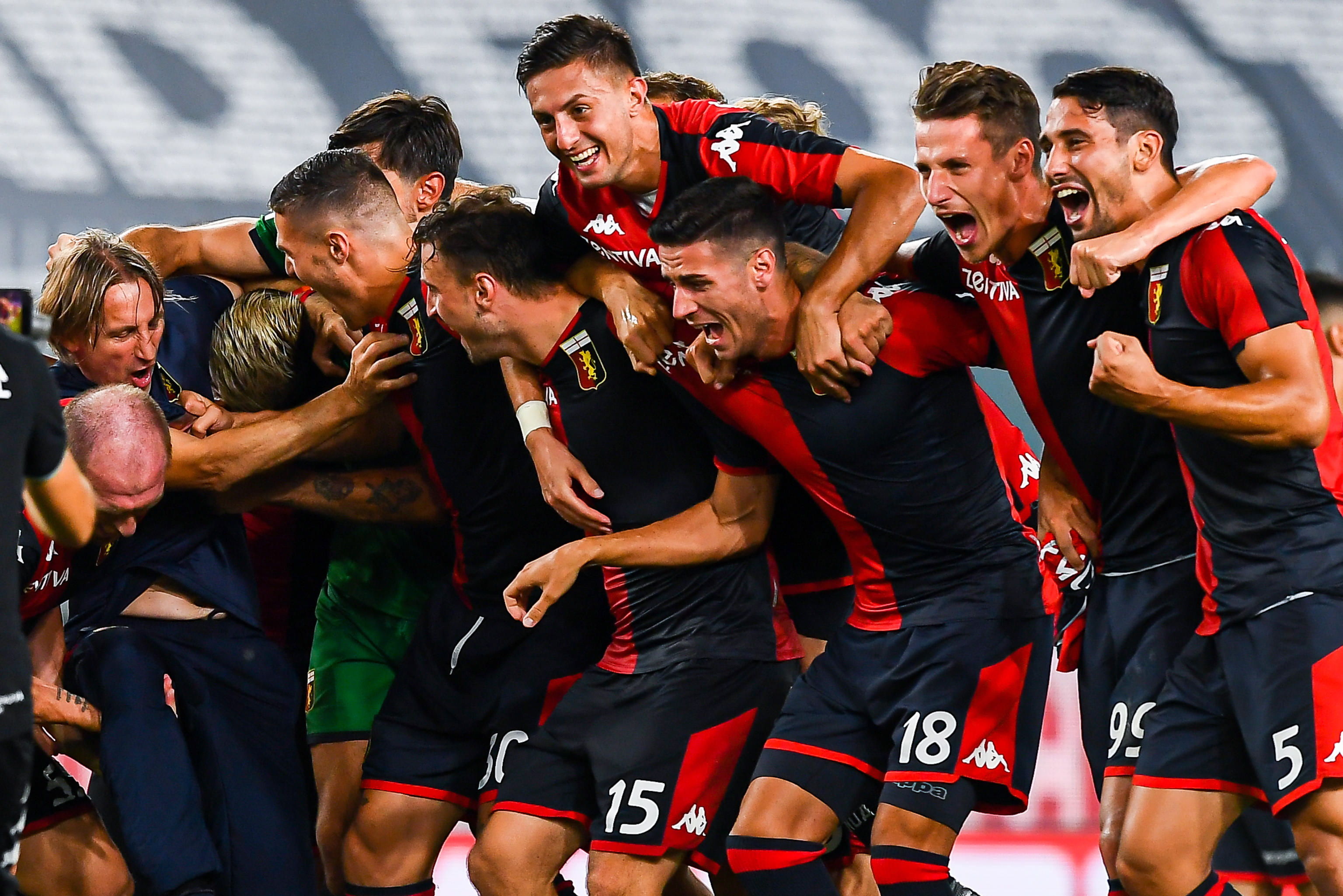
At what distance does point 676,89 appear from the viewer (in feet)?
18.3

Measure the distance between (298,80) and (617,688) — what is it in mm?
6337

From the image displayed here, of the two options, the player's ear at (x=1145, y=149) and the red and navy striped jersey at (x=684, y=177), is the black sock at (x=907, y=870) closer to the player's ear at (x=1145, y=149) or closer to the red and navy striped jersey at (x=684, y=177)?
the red and navy striped jersey at (x=684, y=177)

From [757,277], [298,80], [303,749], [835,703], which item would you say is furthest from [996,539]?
[298,80]

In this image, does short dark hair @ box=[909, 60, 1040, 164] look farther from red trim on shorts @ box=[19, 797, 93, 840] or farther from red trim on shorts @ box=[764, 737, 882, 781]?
red trim on shorts @ box=[19, 797, 93, 840]

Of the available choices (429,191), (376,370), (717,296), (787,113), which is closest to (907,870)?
(717,296)

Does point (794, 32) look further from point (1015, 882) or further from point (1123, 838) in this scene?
point (1123, 838)

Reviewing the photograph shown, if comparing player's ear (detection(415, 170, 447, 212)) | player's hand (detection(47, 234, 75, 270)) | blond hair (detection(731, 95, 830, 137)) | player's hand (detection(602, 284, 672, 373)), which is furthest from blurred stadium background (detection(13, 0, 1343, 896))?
player's hand (detection(602, 284, 672, 373))

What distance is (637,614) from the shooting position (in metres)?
4.38

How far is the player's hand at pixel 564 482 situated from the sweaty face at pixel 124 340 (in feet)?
3.90

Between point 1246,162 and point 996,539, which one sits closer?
point 1246,162

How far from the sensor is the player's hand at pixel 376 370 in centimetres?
461

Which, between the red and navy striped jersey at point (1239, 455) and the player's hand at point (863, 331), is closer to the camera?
the red and navy striped jersey at point (1239, 455)

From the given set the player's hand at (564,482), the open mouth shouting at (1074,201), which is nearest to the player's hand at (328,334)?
the player's hand at (564,482)

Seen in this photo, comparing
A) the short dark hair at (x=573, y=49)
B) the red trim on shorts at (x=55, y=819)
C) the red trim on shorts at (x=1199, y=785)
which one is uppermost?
the short dark hair at (x=573, y=49)
